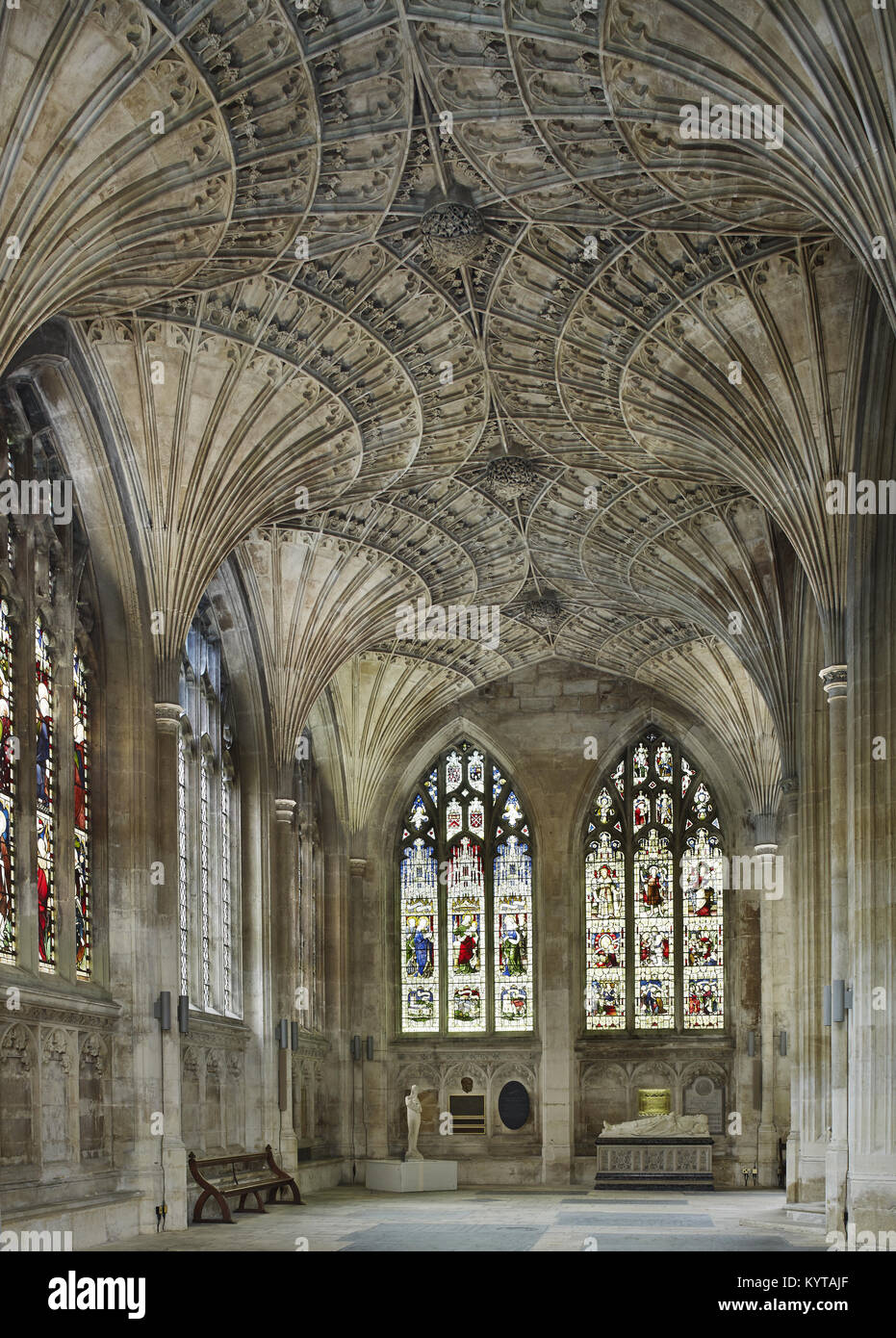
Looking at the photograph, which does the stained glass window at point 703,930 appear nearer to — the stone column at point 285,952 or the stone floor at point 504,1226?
the stone floor at point 504,1226

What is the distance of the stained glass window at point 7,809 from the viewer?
18.0m

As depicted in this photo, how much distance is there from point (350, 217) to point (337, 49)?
2.82 metres

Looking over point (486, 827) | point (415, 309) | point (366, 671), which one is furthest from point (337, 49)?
point (486, 827)

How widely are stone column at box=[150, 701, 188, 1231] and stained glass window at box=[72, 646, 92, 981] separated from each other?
3.51ft

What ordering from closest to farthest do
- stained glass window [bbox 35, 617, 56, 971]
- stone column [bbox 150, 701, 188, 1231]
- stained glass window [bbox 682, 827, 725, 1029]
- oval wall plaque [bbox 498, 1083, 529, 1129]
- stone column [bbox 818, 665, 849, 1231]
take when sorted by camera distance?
stone column [bbox 818, 665, 849, 1231], stained glass window [bbox 35, 617, 56, 971], stone column [bbox 150, 701, 188, 1231], oval wall plaque [bbox 498, 1083, 529, 1129], stained glass window [bbox 682, 827, 725, 1029]

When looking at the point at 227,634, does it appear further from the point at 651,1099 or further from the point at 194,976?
Answer: the point at 651,1099

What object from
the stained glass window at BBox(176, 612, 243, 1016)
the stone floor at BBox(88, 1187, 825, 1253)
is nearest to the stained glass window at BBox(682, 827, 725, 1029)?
the stone floor at BBox(88, 1187, 825, 1253)

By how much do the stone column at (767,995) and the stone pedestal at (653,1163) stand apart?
1.70 meters

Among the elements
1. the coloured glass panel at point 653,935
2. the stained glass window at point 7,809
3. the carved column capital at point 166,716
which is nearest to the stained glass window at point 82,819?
the carved column capital at point 166,716

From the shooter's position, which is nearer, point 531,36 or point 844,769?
point 531,36

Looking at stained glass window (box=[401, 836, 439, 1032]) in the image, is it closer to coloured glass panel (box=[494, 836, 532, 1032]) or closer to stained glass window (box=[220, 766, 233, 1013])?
coloured glass panel (box=[494, 836, 532, 1032])

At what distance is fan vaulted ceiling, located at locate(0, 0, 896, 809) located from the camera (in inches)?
584

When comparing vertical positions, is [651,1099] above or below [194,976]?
below

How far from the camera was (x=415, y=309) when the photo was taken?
69.5 ft
